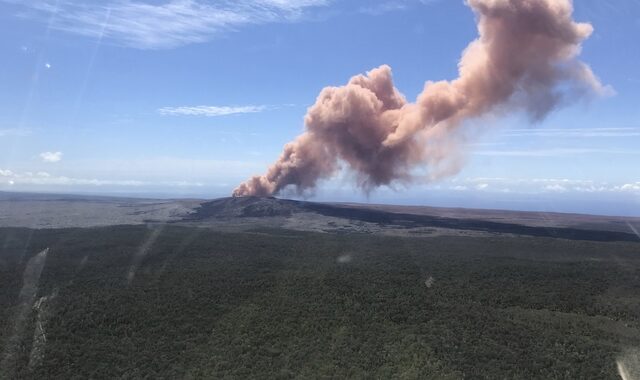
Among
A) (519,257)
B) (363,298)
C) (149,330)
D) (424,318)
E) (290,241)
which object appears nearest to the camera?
(149,330)

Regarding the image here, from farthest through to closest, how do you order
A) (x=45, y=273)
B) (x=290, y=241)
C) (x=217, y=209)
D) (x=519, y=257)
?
(x=217, y=209), (x=290, y=241), (x=519, y=257), (x=45, y=273)

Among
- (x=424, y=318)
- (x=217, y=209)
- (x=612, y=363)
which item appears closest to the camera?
(x=612, y=363)

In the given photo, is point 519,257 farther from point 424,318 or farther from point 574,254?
point 424,318

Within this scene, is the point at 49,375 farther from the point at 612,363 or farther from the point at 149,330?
the point at 612,363

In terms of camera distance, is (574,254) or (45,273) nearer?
(45,273)

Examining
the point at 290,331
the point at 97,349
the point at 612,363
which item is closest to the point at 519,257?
the point at 612,363

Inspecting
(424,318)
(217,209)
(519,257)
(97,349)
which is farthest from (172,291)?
(217,209)

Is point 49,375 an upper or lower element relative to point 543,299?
lower

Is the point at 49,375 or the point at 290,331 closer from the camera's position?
the point at 49,375

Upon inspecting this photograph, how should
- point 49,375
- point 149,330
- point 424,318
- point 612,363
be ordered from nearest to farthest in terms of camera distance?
1. point 49,375
2. point 612,363
3. point 149,330
4. point 424,318
